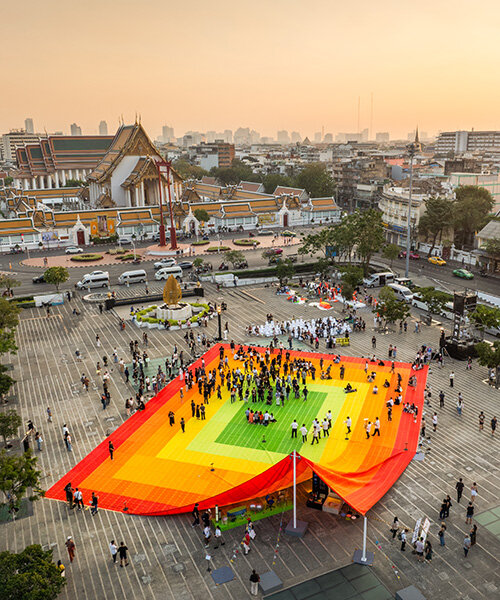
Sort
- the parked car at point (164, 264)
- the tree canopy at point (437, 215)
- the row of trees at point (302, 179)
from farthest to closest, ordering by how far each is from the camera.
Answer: the row of trees at point (302, 179) < the tree canopy at point (437, 215) < the parked car at point (164, 264)

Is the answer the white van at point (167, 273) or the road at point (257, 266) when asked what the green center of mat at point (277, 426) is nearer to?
the road at point (257, 266)

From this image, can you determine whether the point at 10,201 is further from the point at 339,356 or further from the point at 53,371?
the point at 339,356

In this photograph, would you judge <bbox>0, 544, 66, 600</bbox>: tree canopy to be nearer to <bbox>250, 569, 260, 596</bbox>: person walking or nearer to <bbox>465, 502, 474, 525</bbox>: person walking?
<bbox>250, 569, 260, 596</bbox>: person walking

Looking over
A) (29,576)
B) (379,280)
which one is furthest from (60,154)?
(29,576)

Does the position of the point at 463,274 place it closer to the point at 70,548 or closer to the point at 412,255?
the point at 412,255

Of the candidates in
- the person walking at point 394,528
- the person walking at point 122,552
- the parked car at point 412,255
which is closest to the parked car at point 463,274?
the parked car at point 412,255
